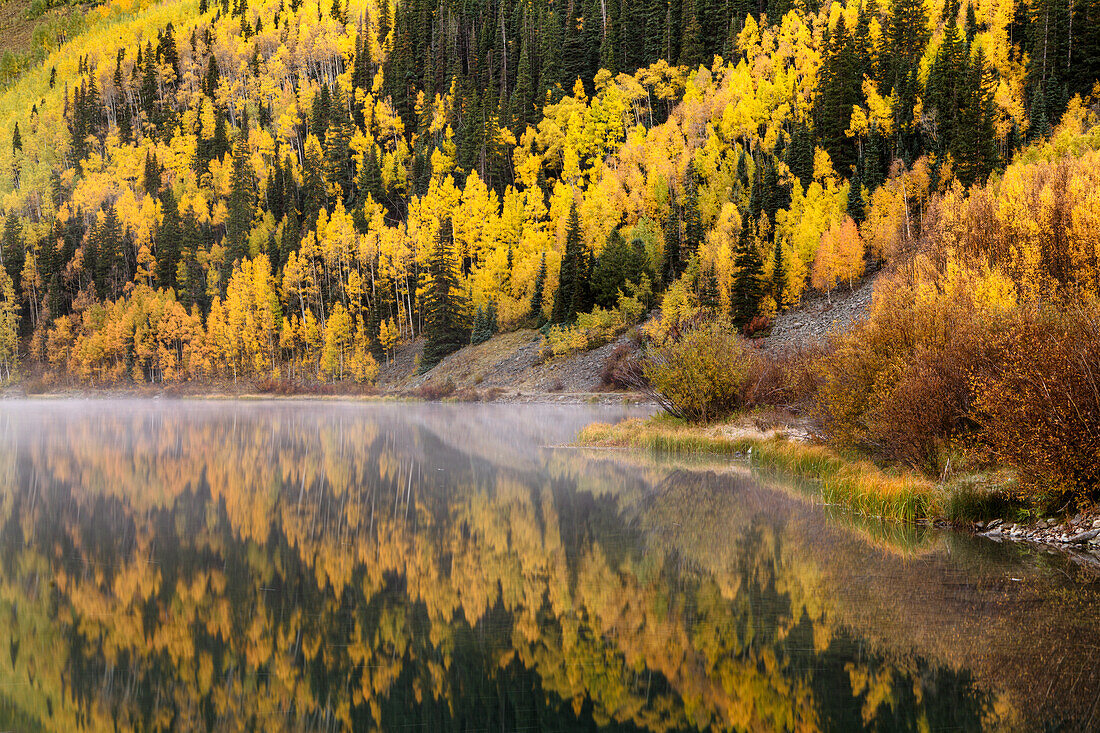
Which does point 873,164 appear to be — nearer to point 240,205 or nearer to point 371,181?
point 371,181

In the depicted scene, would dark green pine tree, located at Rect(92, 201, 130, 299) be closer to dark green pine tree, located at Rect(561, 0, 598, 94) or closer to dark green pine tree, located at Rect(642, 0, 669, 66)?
dark green pine tree, located at Rect(561, 0, 598, 94)

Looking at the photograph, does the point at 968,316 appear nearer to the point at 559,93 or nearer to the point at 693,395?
the point at 693,395

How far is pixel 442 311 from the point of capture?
8050 cm

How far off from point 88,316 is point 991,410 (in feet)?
366

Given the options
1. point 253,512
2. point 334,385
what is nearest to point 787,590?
point 253,512

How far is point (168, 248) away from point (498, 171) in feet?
150

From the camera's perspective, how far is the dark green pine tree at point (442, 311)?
3155 inches

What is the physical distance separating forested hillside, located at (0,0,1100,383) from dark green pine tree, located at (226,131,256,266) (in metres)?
0.37

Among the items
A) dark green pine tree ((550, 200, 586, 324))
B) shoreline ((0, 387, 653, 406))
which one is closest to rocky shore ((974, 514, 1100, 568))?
shoreline ((0, 387, 653, 406))

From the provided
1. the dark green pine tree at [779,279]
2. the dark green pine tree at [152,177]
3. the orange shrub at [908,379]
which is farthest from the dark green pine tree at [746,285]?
the dark green pine tree at [152,177]

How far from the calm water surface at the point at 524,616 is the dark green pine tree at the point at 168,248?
97.0 meters

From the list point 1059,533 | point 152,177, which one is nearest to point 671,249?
point 1059,533

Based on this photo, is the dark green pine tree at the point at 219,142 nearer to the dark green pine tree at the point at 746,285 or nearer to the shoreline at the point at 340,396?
the shoreline at the point at 340,396

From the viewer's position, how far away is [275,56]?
14325 centimetres
